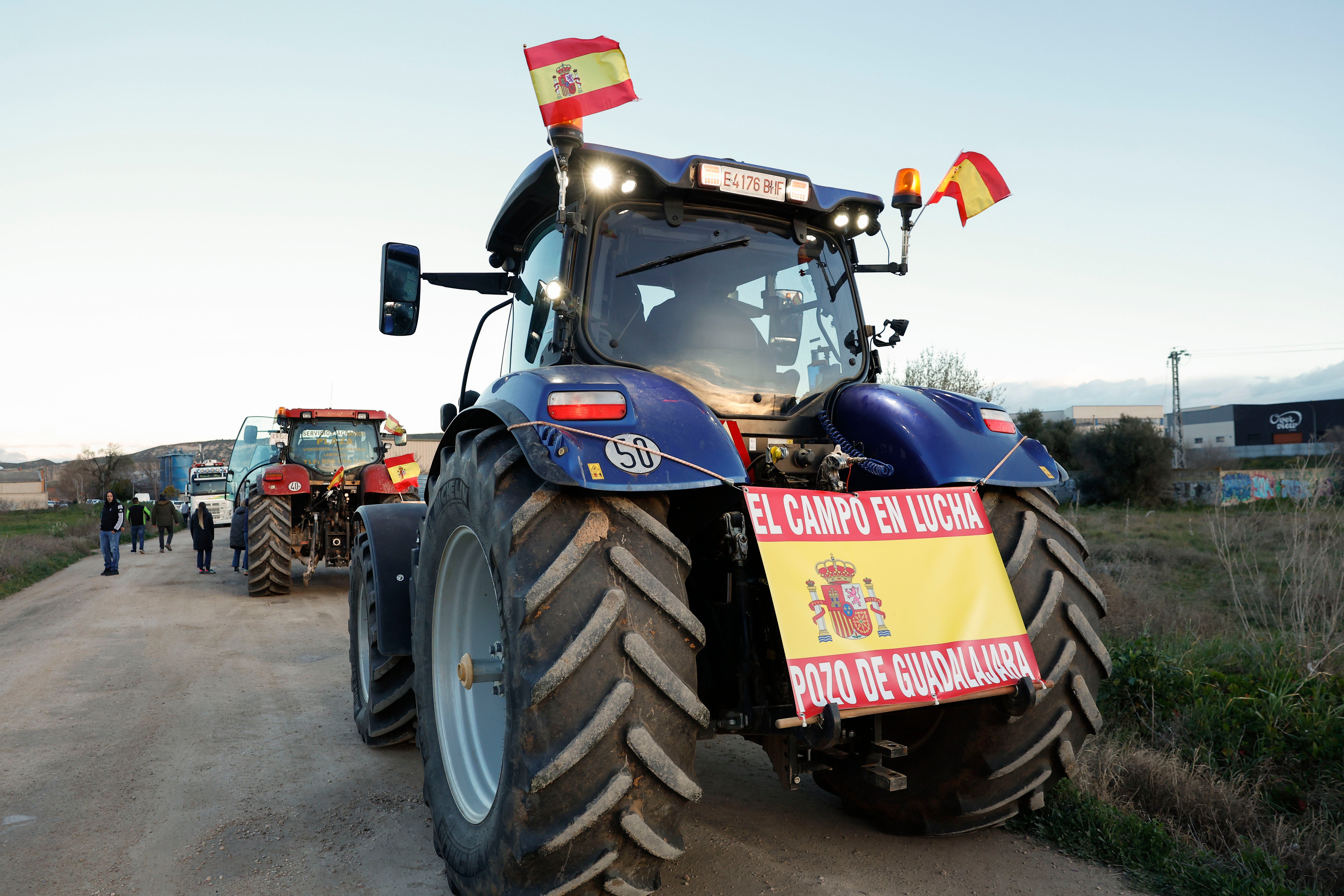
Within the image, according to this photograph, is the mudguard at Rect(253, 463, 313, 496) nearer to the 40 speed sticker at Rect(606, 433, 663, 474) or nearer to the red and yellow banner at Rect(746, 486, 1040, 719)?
the 40 speed sticker at Rect(606, 433, 663, 474)

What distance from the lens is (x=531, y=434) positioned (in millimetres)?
2340

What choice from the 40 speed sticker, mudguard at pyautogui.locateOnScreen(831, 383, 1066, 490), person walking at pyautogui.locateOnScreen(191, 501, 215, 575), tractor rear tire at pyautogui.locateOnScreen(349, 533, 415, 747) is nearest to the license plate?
mudguard at pyautogui.locateOnScreen(831, 383, 1066, 490)

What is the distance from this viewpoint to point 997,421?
308 cm

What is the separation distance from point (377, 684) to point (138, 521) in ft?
62.4

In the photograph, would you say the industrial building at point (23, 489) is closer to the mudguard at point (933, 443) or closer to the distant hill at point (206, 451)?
the distant hill at point (206, 451)

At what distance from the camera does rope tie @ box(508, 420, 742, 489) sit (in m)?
2.28

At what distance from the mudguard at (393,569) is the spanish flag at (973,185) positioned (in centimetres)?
301

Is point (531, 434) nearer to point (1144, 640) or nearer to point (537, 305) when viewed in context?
point (537, 305)

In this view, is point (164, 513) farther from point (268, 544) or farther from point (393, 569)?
point (393, 569)

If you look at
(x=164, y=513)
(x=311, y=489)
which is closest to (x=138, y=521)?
(x=164, y=513)

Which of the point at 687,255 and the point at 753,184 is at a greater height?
the point at 753,184

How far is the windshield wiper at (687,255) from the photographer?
3152 mm

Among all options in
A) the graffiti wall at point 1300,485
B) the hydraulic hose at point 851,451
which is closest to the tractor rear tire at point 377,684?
the hydraulic hose at point 851,451

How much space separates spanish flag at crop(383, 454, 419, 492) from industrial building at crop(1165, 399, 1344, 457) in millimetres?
53774
